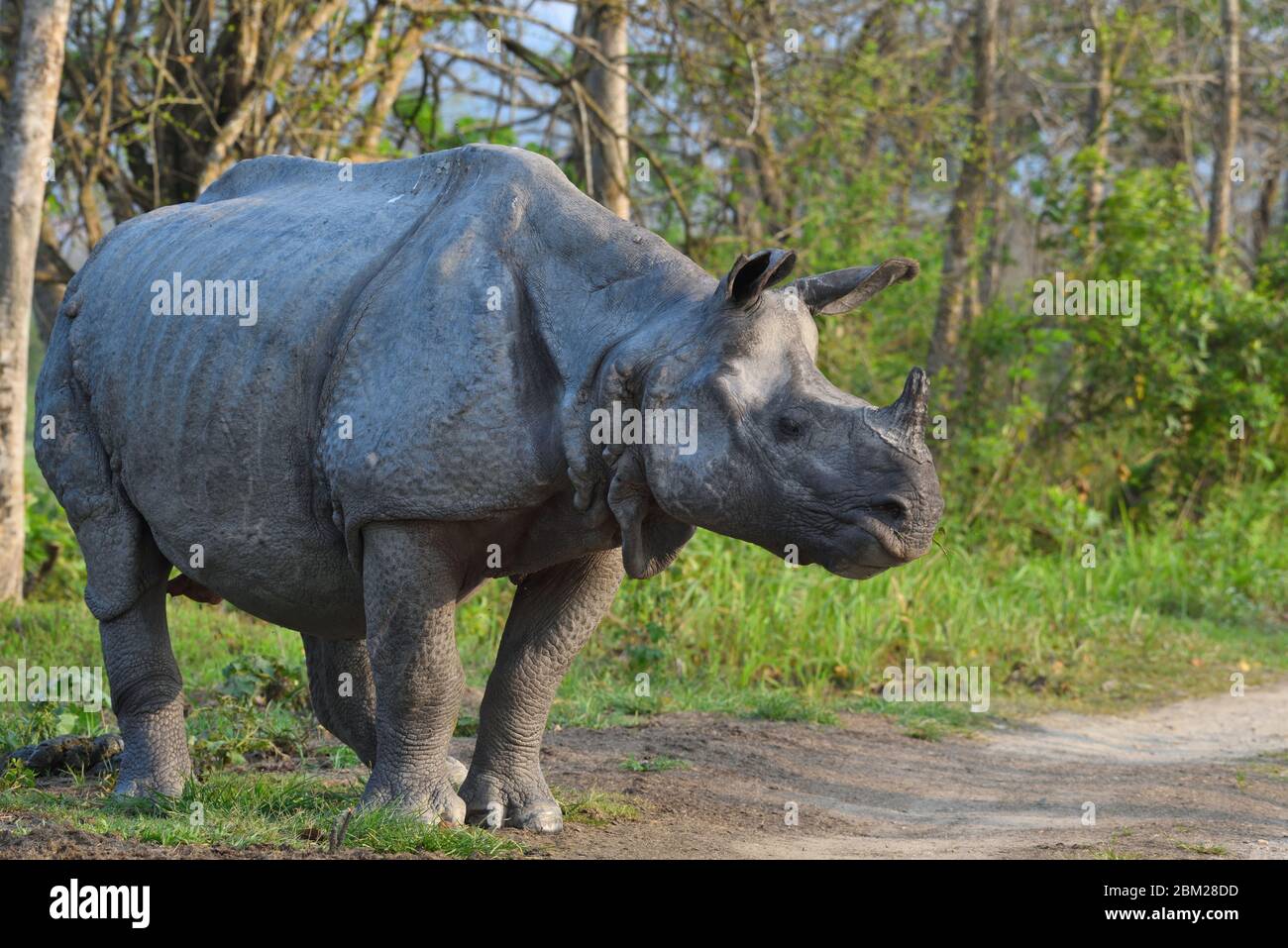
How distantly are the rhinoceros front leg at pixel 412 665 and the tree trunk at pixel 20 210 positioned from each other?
476 centimetres

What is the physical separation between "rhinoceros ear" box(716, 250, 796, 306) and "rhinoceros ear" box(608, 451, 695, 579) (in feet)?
1.67

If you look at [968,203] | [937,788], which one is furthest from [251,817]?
[968,203]

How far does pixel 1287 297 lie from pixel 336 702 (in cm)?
1049

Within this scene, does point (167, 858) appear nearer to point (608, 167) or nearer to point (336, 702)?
point (336, 702)

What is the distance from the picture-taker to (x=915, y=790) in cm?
642

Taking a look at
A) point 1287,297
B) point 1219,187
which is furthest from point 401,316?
point 1219,187

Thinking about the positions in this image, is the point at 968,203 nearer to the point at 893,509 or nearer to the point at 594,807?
the point at 594,807

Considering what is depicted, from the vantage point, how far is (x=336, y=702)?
5.73 m

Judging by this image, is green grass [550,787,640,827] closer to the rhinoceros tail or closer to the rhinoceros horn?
the rhinoceros tail

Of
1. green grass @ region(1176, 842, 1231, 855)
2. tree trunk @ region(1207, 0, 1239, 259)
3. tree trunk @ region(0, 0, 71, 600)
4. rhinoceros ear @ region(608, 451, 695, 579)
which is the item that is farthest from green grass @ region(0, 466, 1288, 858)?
tree trunk @ region(1207, 0, 1239, 259)

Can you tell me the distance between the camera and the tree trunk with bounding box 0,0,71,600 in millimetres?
8586

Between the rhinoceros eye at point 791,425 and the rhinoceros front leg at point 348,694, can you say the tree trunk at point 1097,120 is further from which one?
the rhinoceros eye at point 791,425

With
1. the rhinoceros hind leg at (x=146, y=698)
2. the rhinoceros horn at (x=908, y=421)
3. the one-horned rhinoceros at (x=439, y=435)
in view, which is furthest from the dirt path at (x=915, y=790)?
the rhinoceros horn at (x=908, y=421)

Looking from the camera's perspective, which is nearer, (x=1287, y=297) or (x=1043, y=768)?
(x=1043, y=768)
